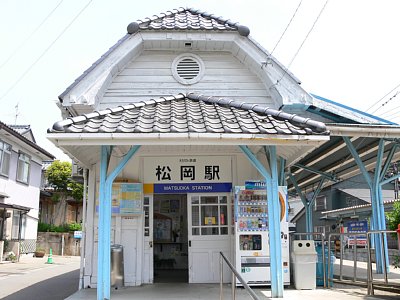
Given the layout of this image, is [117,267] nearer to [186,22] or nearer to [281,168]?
[281,168]

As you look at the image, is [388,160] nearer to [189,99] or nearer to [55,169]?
[189,99]

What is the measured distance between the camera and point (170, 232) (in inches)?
537

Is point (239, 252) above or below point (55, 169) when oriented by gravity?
below

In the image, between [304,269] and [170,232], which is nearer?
[304,269]

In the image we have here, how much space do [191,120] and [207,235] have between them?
3.29 m

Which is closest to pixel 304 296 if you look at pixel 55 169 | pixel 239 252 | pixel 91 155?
pixel 239 252

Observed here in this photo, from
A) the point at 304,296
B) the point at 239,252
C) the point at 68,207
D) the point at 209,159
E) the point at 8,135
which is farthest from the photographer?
the point at 68,207

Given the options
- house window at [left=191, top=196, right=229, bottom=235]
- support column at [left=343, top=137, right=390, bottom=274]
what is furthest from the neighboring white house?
support column at [left=343, top=137, right=390, bottom=274]

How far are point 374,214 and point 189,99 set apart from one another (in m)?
6.01

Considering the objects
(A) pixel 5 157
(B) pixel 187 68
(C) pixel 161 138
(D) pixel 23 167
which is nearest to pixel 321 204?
(D) pixel 23 167

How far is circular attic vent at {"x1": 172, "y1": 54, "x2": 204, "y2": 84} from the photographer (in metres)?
9.44

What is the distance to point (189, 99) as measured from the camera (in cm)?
829

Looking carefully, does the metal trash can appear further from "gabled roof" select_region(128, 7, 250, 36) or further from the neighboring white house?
the neighboring white house

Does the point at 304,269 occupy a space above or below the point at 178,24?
below
